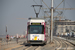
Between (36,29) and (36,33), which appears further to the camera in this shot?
(36,29)

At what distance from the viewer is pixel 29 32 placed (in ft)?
76.9

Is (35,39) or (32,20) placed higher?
(32,20)

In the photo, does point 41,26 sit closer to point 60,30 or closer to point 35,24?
point 35,24

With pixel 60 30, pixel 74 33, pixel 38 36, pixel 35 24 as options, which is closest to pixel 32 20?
pixel 35 24

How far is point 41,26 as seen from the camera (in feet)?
77.2

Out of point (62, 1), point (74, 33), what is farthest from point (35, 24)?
point (74, 33)

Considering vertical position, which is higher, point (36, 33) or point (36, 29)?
point (36, 29)

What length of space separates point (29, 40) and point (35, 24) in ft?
7.65

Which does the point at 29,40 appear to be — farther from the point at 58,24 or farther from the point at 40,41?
the point at 58,24

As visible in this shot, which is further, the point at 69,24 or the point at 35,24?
the point at 69,24

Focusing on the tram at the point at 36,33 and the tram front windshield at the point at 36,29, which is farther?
the tram front windshield at the point at 36,29

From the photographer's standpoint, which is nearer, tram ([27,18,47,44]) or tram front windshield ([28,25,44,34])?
tram ([27,18,47,44])

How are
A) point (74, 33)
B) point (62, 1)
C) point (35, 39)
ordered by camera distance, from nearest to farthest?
point (35, 39) → point (62, 1) → point (74, 33)

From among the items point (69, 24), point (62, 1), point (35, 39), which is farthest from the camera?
point (69, 24)
